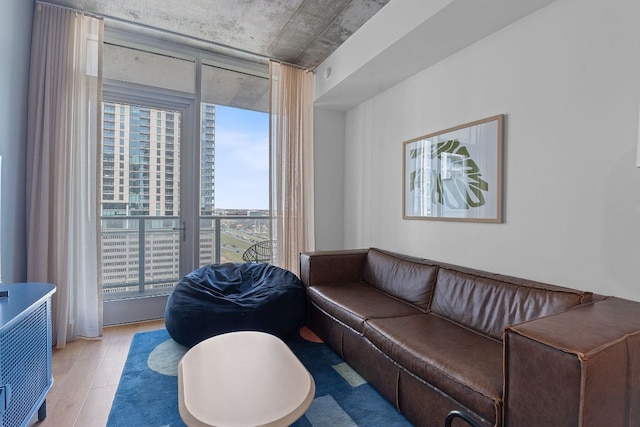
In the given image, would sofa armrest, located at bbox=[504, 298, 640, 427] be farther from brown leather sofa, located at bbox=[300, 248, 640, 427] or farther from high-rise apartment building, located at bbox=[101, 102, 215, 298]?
high-rise apartment building, located at bbox=[101, 102, 215, 298]

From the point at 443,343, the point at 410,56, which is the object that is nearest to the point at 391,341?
the point at 443,343

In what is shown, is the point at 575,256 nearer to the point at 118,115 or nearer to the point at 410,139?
the point at 410,139

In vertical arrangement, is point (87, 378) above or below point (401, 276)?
below

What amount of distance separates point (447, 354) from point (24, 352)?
1.99m

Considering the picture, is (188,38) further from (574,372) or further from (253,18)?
(574,372)

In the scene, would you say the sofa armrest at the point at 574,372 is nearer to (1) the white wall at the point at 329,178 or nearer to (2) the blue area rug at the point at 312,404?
(2) the blue area rug at the point at 312,404

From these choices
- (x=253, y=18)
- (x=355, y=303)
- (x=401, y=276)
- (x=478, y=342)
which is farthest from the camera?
(x=253, y=18)

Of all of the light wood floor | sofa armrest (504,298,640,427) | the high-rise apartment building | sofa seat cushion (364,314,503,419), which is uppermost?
the high-rise apartment building

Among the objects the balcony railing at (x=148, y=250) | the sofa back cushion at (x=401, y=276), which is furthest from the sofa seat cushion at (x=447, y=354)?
the balcony railing at (x=148, y=250)

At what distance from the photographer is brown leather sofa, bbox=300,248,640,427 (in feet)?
3.23

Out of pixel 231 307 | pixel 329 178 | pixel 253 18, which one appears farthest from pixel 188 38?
pixel 231 307

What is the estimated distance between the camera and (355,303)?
2.29 m

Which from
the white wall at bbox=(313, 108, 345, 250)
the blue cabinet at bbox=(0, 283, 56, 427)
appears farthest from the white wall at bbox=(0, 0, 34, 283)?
the white wall at bbox=(313, 108, 345, 250)

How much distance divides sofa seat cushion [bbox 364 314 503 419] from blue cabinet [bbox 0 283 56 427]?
1711 mm
